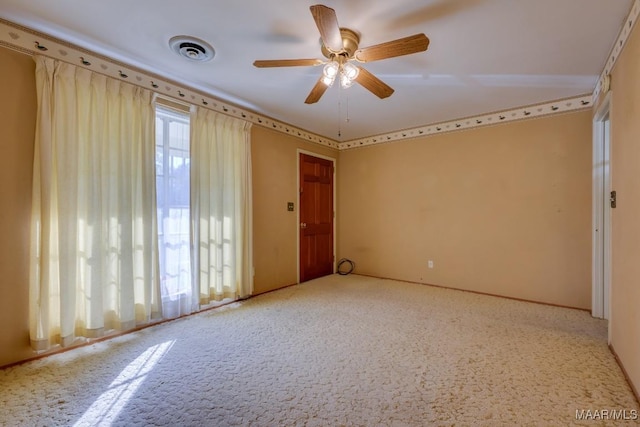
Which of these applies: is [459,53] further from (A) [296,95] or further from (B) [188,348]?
(B) [188,348]

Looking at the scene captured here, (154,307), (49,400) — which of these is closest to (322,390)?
(49,400)

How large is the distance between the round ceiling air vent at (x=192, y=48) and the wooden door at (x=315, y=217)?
232 cm

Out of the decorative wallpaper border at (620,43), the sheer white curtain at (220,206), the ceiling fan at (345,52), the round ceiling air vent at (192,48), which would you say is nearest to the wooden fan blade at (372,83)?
the ceiling fan at (345,52)

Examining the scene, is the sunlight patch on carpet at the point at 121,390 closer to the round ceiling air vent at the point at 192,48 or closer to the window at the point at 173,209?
the window at the point at 173,209

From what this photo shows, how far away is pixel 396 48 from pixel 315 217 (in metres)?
3.35

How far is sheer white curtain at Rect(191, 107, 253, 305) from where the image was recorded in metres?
3.19

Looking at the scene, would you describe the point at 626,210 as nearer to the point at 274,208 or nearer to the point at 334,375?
the point at 334,375

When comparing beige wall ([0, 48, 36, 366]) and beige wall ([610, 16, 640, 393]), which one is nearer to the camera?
beige wall ([610, 16, 640, 393])

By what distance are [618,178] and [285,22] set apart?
272 centimetres

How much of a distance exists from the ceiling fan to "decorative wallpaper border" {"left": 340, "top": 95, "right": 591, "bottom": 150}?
220cm

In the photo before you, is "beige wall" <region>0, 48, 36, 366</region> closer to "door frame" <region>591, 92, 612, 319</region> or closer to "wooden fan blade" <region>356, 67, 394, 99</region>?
"wooden fan blade" <region>356, 67, 394, 99</region>

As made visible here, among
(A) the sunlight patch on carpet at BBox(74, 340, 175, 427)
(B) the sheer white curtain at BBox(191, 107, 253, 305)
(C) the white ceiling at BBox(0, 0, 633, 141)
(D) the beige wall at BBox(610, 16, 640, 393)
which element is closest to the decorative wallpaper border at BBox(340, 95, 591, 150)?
(C) the white ceiling at BBox(0, 0, 633, 141)

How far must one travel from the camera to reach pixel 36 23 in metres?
2.07

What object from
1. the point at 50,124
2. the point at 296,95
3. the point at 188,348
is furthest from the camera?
the point at 296,95
